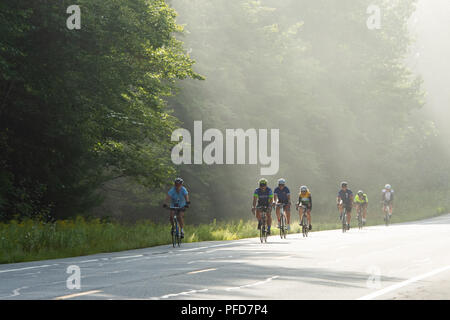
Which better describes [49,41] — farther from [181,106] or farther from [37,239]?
[181,106]

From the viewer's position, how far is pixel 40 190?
2595cm

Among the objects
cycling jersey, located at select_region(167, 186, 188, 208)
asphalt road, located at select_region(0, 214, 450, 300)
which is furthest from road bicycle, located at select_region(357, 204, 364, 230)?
cycling jersey, located at select_region(167, 186, 188, 208)

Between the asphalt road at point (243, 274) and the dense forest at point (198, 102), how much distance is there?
A: 7464mm

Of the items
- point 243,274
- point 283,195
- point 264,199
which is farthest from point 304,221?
point 243,274

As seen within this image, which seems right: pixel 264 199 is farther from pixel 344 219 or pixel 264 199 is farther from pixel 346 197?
pixel 346 197

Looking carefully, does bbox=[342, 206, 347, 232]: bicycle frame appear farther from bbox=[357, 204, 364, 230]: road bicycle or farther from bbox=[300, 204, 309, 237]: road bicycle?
bbox=[300, 204, 309, 237]: road bicycle

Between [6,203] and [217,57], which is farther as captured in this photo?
[217,57]

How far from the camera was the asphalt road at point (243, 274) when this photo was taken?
37.3ft

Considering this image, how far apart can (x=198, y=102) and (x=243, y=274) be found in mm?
28421

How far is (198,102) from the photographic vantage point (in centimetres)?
4212

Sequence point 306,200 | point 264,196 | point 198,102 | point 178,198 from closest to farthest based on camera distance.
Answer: point 178,198, point 264,196, point 306,200, point 198,102

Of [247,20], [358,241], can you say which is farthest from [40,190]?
[247,20]

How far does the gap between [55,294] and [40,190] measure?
1506cm

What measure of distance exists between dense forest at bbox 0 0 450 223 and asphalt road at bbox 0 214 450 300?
746 centimetres
